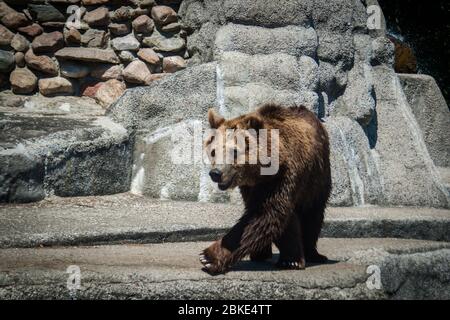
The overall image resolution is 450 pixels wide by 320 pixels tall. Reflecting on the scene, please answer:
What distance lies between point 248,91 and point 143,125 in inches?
40.5

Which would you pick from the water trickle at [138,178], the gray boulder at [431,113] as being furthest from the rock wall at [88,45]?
the gray boulder at [431,113]

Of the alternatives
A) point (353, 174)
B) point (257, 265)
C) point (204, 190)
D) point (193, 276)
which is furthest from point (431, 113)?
point (193, 276)

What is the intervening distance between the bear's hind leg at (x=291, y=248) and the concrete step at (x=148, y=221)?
41.5 inches

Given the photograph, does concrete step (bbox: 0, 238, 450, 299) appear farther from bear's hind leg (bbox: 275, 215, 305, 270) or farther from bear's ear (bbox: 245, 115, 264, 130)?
bear's ear (bbox: 245, 115, 264, 130)

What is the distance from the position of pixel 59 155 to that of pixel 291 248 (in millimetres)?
2427

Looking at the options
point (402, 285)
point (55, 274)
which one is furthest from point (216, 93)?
point (55, 274)

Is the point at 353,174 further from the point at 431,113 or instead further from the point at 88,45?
the point at 431,113

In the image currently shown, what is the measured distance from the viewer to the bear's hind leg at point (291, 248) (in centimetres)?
386

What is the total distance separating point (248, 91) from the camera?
6.14 m

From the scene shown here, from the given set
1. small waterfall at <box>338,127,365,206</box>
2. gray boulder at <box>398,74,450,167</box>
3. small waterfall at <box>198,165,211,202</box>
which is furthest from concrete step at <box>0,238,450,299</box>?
gray boulder at <box>398,74,450,167</box>

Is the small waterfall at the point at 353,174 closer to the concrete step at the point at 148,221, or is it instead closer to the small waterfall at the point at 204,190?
the concrete step at the point at 148,221

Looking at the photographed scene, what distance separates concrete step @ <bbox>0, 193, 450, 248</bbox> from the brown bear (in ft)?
2.91

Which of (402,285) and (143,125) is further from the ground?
(143,125)
